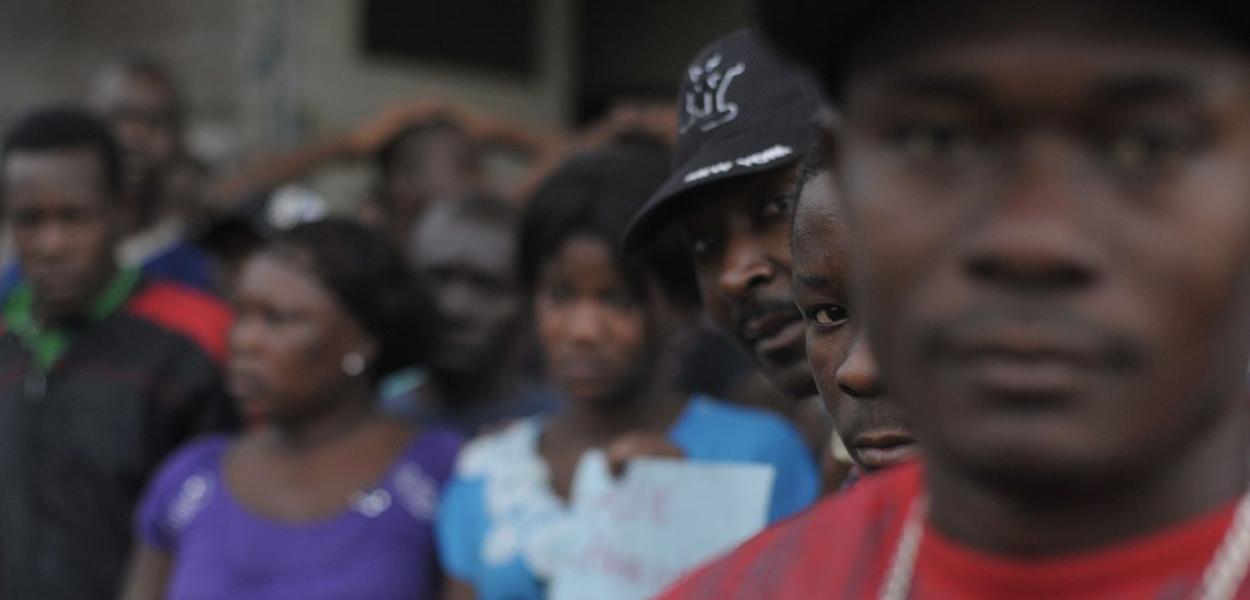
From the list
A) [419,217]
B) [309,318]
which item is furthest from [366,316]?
[419,217]

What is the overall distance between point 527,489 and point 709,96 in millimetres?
1275

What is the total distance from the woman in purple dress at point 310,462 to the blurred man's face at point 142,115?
2828 millimetres

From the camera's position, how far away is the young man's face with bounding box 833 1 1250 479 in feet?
3.55

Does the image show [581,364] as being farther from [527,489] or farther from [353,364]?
[353,364]

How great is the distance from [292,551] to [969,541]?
2862mm

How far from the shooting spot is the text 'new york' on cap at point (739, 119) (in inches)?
92.9

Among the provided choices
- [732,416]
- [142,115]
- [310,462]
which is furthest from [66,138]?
[732,416]

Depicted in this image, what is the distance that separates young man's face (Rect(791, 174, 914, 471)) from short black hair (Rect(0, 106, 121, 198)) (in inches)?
136

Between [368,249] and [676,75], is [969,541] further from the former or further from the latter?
[676,75]

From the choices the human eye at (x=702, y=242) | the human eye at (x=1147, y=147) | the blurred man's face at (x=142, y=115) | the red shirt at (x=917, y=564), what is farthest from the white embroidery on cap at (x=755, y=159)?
the blurred man's face at (x=142, y=115)

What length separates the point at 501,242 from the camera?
4992 mm

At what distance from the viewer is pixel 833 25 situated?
1231mm

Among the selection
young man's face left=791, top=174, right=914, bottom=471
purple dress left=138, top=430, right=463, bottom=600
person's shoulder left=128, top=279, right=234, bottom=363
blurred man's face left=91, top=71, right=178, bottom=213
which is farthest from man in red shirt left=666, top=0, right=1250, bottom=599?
blurred man's face left=91, top=71, right=178, bottom=213

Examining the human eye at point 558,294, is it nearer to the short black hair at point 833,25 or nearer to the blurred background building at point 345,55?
the short black hair at point 833,25
